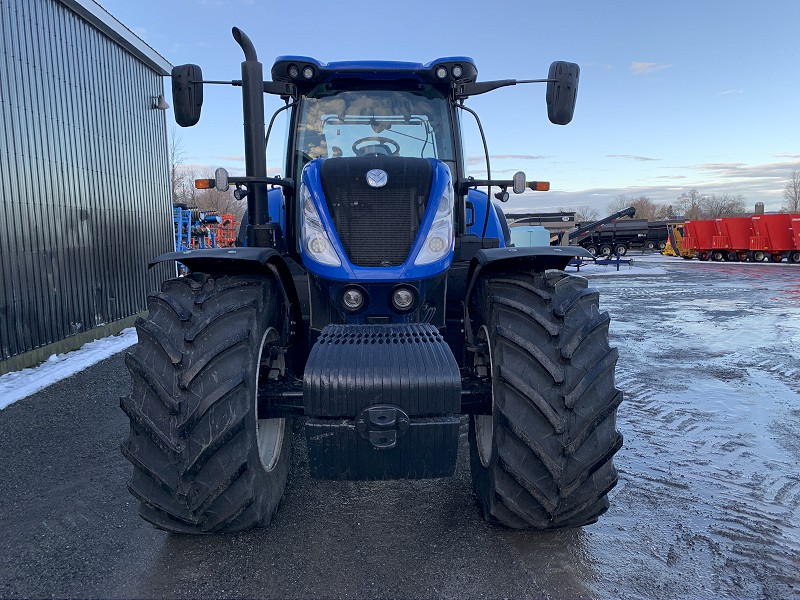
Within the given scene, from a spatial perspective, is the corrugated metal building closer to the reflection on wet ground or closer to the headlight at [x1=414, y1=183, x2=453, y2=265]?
the headlight at [x1=414, y1=183, x2=453, y2=265]

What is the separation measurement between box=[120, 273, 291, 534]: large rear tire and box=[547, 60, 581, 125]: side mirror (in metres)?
2.31

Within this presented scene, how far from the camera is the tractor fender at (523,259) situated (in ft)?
9.00

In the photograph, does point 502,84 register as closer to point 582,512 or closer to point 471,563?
point 582,512

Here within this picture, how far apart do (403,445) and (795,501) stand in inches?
97.9

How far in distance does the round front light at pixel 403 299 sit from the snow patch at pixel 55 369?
14.6ft

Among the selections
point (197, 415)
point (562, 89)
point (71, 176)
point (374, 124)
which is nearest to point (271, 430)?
point (197, 415)

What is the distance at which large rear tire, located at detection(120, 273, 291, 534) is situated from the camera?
7.73 ft

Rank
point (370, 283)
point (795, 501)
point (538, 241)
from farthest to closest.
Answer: point (538, 241), point (795, 501), point (370, 283)

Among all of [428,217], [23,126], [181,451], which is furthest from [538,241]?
[181,451]

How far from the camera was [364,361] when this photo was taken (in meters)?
2.40

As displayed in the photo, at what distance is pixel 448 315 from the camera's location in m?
3.67

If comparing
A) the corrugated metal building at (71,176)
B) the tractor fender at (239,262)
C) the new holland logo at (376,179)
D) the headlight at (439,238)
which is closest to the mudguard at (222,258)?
the tractor fender at (239,262)

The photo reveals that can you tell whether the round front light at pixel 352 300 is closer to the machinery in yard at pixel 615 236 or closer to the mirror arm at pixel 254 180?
the mirror arm at pixel 254 180

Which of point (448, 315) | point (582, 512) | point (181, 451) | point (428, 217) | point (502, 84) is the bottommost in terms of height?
point (582, 512)
